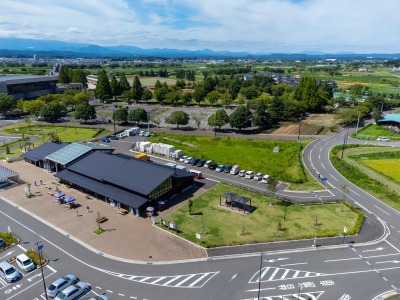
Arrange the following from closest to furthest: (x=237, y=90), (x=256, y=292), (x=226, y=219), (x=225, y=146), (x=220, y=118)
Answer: (x=256, y=292) < (x=226, y=219) < (x=225, y=146) < (x=220, y=118) < (x=237, y=90)

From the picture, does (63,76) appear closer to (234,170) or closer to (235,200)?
(234,170)

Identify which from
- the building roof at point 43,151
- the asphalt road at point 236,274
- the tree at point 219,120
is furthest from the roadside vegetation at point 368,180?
the building roof at point 43,151

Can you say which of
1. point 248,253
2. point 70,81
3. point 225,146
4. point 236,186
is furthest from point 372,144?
point 70,81

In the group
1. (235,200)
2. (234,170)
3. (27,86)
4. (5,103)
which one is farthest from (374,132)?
→ (27,86)

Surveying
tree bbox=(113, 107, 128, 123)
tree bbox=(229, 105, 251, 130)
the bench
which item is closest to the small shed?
the bench

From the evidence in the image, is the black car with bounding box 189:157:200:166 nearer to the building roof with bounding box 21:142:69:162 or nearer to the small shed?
the small shed

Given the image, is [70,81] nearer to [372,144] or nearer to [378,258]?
[372,144]
